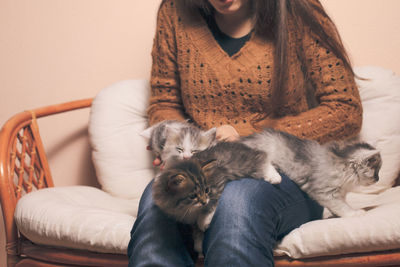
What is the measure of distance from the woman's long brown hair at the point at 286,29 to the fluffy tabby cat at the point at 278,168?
20cm

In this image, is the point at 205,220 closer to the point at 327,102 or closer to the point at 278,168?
the point at 278,168

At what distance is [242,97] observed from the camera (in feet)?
4.64

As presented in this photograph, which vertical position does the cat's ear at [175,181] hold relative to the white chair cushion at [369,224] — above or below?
above

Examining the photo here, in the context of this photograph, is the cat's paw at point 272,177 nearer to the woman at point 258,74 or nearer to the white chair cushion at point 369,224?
the woman at point 258,74

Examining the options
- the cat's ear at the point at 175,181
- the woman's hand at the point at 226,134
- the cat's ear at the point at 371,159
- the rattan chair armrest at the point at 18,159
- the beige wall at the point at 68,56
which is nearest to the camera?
the cat's ear at the point at 175,181

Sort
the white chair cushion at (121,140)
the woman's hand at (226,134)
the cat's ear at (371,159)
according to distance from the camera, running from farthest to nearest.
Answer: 1. the white chair cushion at (121,140)
2. the woman's hand at (226,134)
3. the cat's ear at (371,159)

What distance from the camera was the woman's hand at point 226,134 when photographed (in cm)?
129

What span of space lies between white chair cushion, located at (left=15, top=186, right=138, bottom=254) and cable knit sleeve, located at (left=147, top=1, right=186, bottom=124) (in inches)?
17.0

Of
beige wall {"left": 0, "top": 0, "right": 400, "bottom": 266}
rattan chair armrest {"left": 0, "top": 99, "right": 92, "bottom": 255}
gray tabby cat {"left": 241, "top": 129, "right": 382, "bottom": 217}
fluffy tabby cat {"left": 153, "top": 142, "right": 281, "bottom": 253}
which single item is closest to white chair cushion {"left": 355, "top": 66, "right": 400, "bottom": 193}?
gray tabby cat {"left": 241, "top": 129, "right": 382, "bottom": 217}

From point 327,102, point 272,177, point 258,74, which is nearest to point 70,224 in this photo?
point 272,177

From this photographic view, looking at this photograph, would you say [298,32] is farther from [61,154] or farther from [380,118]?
[61,154]

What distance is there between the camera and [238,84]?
1.40 m

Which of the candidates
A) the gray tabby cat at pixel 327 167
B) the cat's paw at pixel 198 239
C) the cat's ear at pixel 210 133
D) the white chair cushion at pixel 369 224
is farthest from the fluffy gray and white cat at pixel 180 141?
the white chair cushion at pixel 369 224

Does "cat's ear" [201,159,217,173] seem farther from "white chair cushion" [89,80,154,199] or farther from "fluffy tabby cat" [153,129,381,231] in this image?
"white chair cushion" [89,80,154,199]
